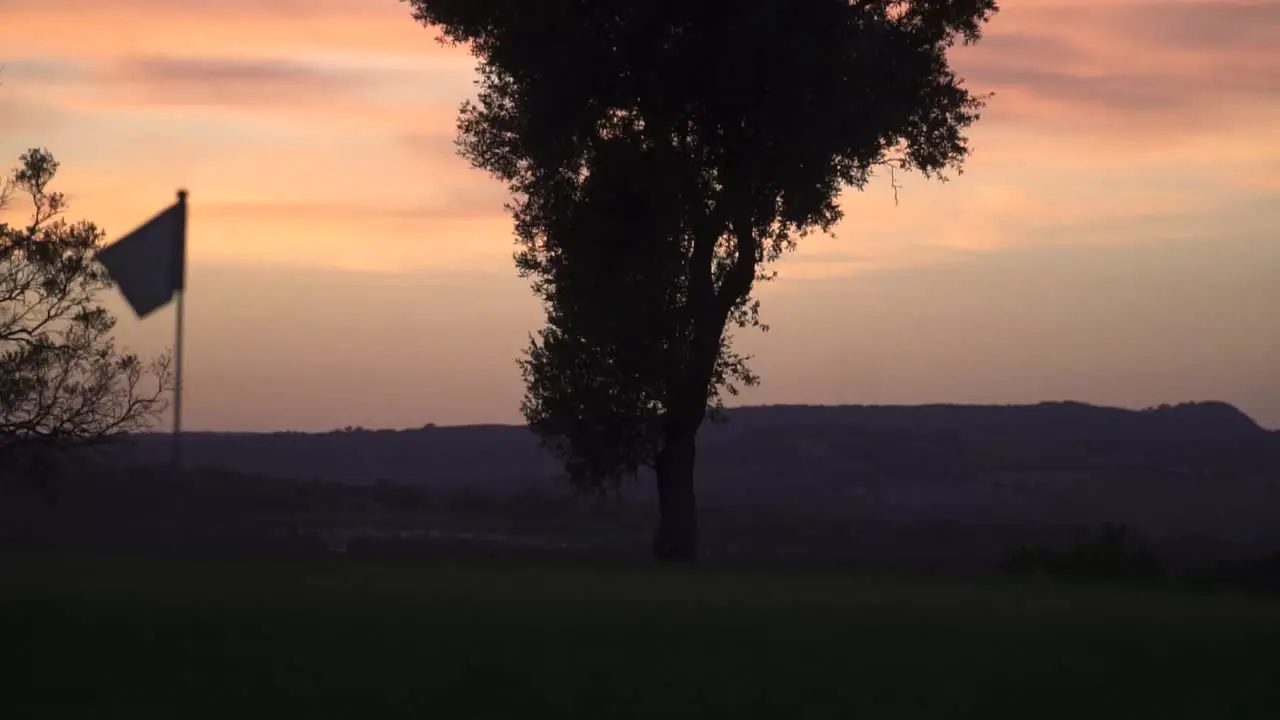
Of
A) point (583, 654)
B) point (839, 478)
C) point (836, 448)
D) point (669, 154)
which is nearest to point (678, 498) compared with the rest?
point (669, 154)

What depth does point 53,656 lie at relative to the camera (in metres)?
10.8

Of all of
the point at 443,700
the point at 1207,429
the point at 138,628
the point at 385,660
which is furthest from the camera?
the point at 1207,429

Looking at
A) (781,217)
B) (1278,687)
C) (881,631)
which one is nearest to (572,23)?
(781,217)

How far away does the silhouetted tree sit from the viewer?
26812 millimetres

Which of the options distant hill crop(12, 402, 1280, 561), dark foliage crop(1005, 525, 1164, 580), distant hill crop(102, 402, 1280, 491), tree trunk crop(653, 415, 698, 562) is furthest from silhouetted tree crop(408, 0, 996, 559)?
distant hill crop(102, 402, 1280, 491)

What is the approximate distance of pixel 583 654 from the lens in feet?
36.6

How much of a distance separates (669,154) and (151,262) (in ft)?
34.6

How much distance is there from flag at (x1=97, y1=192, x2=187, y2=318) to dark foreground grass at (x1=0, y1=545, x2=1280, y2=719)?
4.98m

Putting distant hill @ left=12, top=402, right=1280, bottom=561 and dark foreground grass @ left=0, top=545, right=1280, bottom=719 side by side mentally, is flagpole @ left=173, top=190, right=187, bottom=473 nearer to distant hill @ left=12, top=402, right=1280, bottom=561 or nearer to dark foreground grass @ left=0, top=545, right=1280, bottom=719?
dark foreground grass @ left=0, top=545, right=1280, bottom=719

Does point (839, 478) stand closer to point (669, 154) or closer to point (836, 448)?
point (836, 448)

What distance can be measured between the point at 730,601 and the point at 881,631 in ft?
7.14

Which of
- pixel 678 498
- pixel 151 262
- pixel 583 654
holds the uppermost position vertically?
pixel 151 262

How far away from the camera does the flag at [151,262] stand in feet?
63.3

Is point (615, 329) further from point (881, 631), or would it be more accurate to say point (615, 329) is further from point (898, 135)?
point (881, 631)
